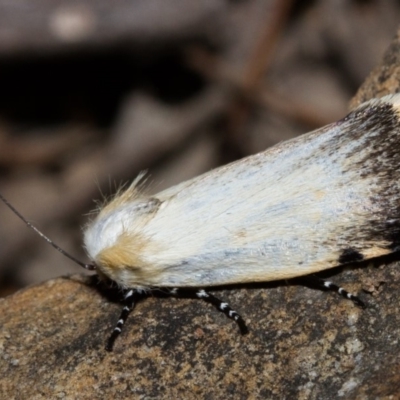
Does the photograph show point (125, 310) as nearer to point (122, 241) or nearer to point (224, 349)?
point (122, 241)

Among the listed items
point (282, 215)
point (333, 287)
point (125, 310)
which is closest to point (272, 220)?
point (282, 215)

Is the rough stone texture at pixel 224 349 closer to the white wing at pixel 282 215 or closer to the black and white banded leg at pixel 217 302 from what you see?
the black and white banded leg at pixel 217 302

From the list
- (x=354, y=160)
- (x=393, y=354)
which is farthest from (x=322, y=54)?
(x=393, y=354)

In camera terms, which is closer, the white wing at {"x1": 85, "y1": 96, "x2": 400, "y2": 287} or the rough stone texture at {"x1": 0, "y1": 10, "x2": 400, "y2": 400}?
the rough stone texture at {"x1": 0, "y1": 10, "x2": 400, "y2": 400}

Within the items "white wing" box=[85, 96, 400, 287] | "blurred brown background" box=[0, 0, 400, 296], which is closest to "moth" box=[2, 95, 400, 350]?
"white wing" box=[85, 96, 400, 287]

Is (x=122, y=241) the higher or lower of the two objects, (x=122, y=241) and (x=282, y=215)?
the higher

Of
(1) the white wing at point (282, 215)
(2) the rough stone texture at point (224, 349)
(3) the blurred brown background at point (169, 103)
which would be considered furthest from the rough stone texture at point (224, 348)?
(3) the blurred brown background at point (169, 103)

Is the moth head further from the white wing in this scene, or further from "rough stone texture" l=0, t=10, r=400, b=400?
"rough stone texture" l=0, t=10, r=400, b=400

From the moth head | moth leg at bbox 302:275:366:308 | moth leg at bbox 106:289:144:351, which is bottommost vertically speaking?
moth leg at bbox 302:275:366:308
